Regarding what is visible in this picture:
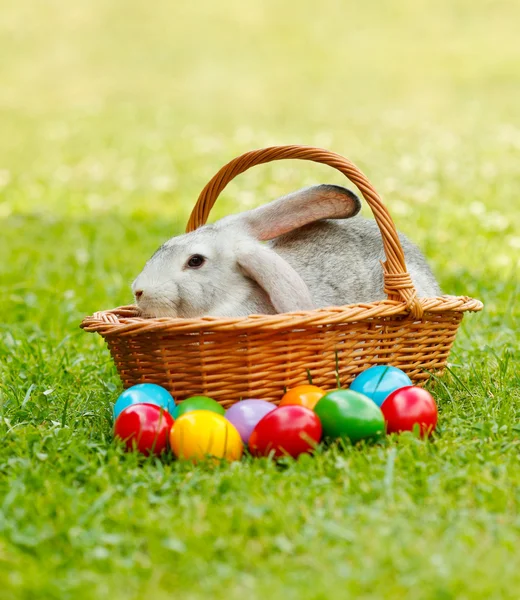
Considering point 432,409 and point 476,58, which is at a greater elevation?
point 476,58

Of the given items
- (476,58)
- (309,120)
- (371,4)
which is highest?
(371,4)

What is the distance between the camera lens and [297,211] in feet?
11.2

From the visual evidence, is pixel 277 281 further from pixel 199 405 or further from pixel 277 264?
pixel 199 405

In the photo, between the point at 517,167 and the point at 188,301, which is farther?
the point at 517,167

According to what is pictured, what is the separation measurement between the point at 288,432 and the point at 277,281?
0.74 m

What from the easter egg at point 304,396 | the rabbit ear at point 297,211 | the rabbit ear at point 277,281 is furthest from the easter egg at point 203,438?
the rabbit ear at point 297,211

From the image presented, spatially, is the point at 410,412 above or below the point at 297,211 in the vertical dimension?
below

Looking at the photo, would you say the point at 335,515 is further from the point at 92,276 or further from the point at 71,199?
the point at 71,199

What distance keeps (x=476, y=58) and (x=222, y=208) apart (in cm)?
840

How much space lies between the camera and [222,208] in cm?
651

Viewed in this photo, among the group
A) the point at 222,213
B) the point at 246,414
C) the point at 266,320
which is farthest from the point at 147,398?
the point at 222,213

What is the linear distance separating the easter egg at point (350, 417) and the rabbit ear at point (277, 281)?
0.53 metres

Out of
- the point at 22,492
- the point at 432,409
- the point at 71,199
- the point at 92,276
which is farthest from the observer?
the point at 71,199

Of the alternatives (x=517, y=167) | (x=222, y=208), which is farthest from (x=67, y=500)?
(x=517, y=167)
